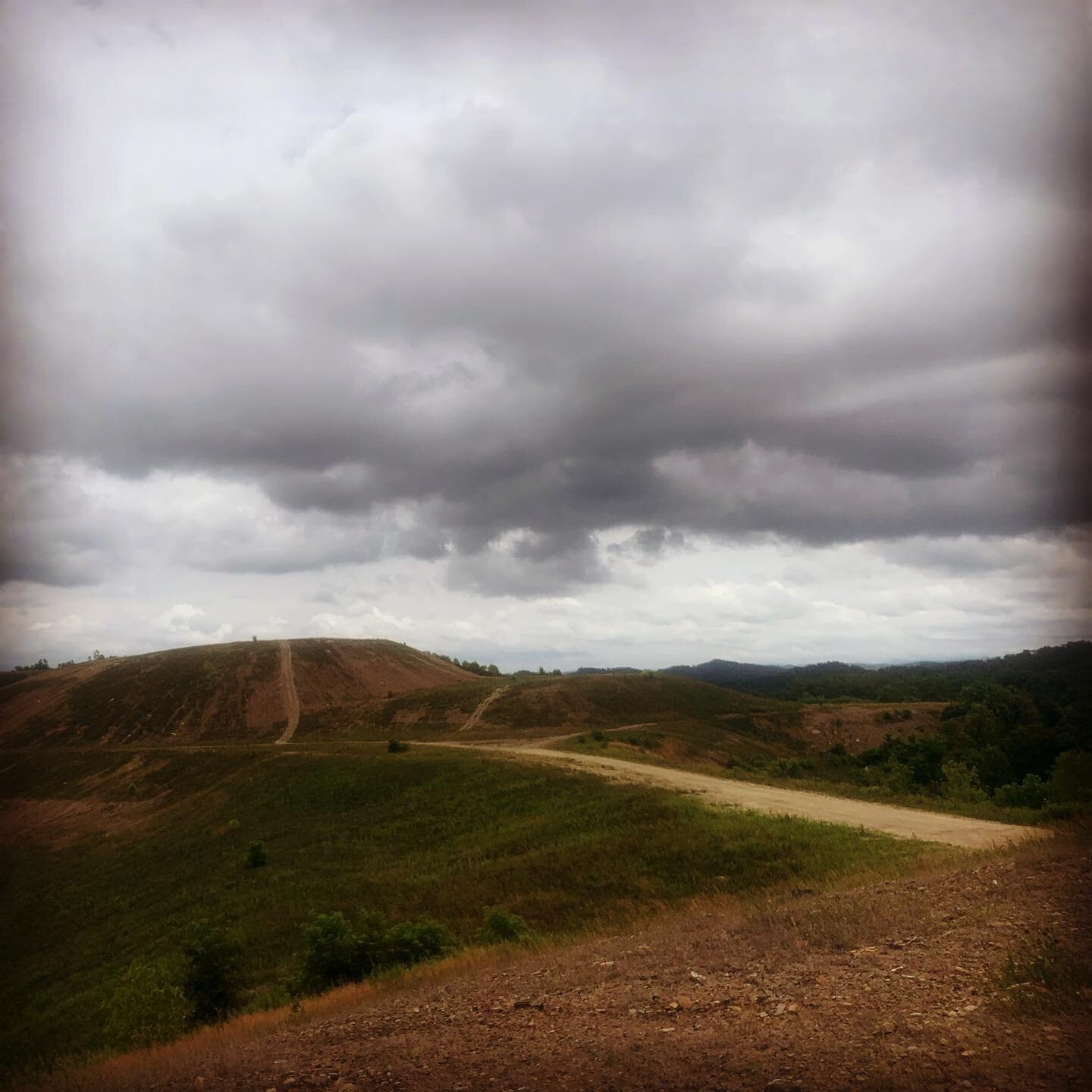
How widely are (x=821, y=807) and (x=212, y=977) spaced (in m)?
23.0

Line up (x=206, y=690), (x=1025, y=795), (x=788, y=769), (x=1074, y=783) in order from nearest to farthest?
(x=1074, y=783) → (x=1025, y=795) → (x=788, y=769) → (x=206, y=690)

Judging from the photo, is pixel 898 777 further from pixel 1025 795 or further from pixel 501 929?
pixel 501 929

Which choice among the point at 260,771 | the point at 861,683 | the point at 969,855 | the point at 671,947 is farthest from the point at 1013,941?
the point at 861,683

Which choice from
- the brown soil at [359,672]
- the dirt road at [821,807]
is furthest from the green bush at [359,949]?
the brown soil at [359,672]

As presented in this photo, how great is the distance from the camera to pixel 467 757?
49781 mm

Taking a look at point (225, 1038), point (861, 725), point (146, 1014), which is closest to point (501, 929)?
point (225, 1038)

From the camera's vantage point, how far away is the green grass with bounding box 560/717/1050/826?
29.2 metres

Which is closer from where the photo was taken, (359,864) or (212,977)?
(212,977)

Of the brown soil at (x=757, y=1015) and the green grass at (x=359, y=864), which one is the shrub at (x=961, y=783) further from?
the brown soil at (x=757, y=1015)

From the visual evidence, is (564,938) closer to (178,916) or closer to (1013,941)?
(1013,941)

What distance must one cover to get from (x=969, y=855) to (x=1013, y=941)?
8501 millimetres

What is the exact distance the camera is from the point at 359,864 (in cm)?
3369

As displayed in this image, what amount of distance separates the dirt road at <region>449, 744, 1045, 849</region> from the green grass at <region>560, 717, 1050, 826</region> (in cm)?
121

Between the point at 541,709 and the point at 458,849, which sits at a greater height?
the point at 458,849
